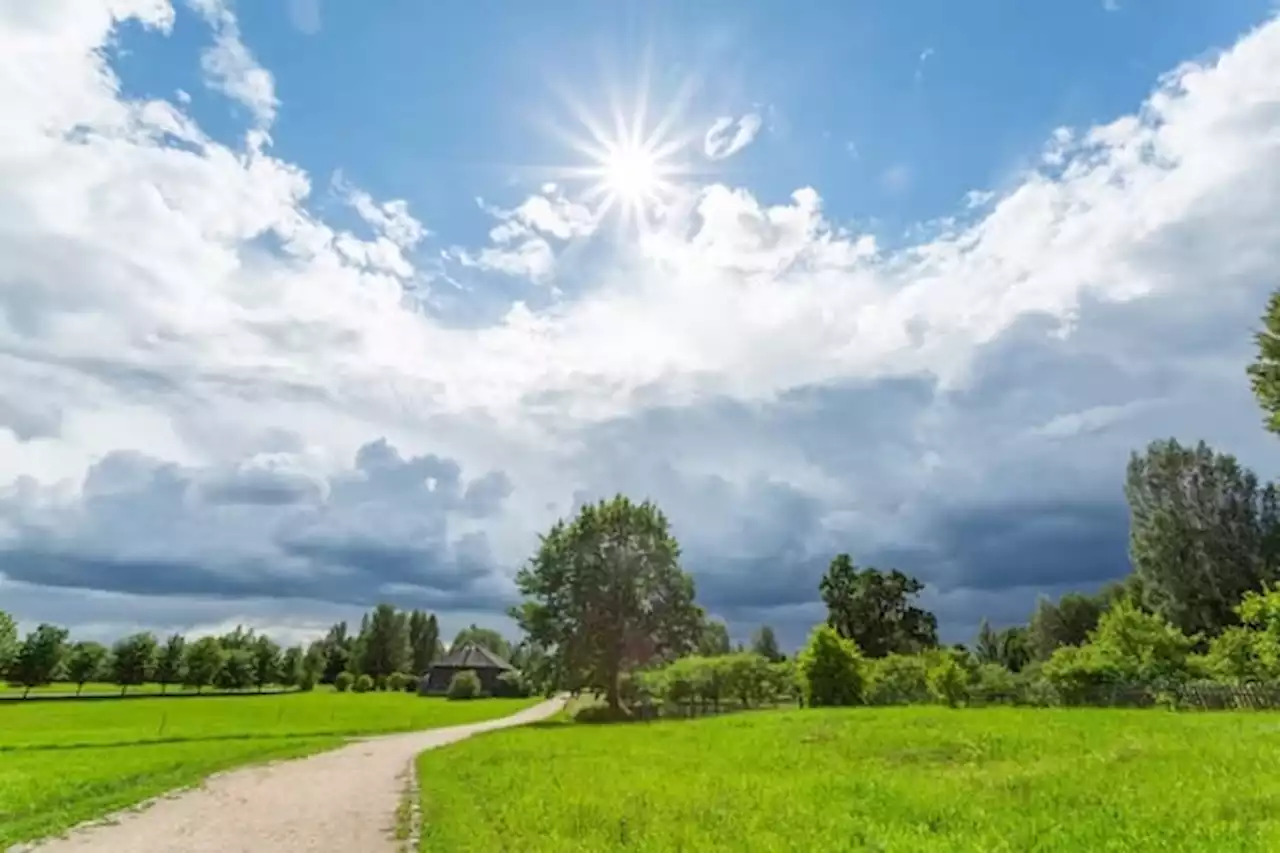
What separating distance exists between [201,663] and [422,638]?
5441cm

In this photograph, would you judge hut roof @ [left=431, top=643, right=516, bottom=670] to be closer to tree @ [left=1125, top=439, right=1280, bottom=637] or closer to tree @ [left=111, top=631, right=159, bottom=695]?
tree @ [left=111, top=631, right=159, bottom=695]

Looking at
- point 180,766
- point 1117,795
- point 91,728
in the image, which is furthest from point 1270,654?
point 91,728

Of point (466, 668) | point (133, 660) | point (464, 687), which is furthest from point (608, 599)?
point (133, 660)

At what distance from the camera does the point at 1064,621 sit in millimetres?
121125

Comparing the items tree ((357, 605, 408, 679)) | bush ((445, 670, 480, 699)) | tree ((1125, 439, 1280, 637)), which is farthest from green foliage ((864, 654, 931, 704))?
tree ((357, 605, 408, 679))

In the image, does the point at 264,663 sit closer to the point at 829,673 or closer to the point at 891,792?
the point at 829,673

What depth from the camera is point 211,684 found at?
132 meters

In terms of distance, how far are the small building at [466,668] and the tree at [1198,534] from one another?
8983 cm

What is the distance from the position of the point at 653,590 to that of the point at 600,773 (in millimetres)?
39320

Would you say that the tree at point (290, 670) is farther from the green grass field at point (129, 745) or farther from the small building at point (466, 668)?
the green grass field at point (129, 745)

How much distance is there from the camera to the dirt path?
14906mm

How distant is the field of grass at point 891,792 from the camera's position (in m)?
12.5

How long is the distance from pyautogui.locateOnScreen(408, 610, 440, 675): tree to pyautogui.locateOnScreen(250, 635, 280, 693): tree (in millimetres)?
30614

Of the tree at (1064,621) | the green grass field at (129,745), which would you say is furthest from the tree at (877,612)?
the green grass field at (129,745)
